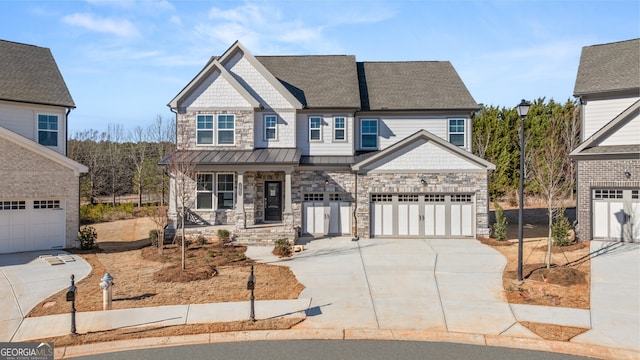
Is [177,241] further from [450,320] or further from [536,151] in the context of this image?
[536,151]

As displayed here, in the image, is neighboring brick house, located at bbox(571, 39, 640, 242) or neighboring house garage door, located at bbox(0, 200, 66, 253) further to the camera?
neighboring brick house, located at bbox(571, 39, 640, 242)

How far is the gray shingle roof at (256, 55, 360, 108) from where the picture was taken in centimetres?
2183

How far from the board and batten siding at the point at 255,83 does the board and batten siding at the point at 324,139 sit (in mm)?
1261

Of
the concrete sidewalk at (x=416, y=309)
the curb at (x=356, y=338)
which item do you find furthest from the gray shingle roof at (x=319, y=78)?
the curb at (x=356, y=338)

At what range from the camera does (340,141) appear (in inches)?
853

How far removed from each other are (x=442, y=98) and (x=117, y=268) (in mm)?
17727

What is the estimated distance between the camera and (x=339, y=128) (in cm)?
2169

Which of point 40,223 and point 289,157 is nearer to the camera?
point 40,223

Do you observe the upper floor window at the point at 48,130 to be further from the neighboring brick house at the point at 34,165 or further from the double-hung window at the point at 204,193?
the double-hung window at the point at 204,193

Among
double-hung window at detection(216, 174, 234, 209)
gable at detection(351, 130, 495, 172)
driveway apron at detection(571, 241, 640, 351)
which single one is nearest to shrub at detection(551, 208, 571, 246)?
driveway apron at detection(571, 241, 640, 351)

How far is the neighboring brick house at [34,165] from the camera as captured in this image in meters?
16.8

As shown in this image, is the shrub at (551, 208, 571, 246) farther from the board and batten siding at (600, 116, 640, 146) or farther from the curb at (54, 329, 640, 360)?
the curb at (54, 329, 640, 360)

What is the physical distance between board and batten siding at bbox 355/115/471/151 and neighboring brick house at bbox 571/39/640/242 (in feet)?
18.1

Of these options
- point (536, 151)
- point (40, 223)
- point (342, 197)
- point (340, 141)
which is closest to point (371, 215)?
point (342, 197)
